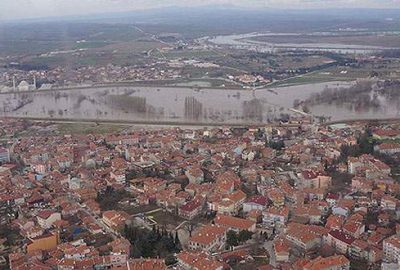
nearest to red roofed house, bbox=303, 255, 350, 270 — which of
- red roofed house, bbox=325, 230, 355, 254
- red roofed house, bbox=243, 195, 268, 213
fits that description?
red roofed house, bbox=325, 230, 355, 254

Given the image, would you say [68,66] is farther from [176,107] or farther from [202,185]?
[202,185]

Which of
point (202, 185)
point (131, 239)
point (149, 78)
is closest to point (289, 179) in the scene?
point (202, 185)

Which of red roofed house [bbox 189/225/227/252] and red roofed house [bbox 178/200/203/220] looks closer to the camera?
red roofed house [bbox 189/225/227/252]

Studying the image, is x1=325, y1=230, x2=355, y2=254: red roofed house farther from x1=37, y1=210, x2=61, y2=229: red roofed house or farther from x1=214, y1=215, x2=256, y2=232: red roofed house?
→ x1=37, y1=210, x2=61, y2=229: red roofed house

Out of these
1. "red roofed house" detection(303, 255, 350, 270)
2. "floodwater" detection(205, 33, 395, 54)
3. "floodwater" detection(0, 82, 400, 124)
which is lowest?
"floodwater" detection(0, 82, 400, 124)

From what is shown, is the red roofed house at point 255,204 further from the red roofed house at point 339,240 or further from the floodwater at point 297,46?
the floodwater at point 297,46
